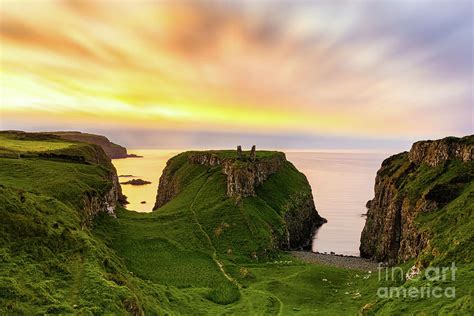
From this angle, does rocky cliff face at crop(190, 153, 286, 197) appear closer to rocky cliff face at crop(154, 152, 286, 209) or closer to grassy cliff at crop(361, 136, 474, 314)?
rocky cliff face at crop(154, 152, 286, 209)

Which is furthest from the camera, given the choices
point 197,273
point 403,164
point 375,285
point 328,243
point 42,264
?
point 328,243

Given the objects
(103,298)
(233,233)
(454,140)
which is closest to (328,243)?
(233,233)

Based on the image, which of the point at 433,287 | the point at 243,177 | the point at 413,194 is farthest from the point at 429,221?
the point at 243,177

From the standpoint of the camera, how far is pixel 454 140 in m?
95.3

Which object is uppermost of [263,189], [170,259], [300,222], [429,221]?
[429,221]

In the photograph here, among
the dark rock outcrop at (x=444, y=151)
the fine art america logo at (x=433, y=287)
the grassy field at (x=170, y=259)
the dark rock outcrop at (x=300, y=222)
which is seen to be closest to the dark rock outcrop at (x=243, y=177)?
the grassy field at (x=170, y=259)

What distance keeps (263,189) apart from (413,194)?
202 ft

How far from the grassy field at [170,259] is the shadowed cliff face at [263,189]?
4.11 metres

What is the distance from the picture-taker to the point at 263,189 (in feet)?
465

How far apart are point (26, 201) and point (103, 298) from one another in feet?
73.2

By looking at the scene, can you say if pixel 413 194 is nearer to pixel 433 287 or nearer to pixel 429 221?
pixel 429 221

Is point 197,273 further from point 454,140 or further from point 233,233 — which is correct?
point 454,140

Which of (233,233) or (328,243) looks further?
(328,243)

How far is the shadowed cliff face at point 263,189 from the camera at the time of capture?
12394 centimetres
